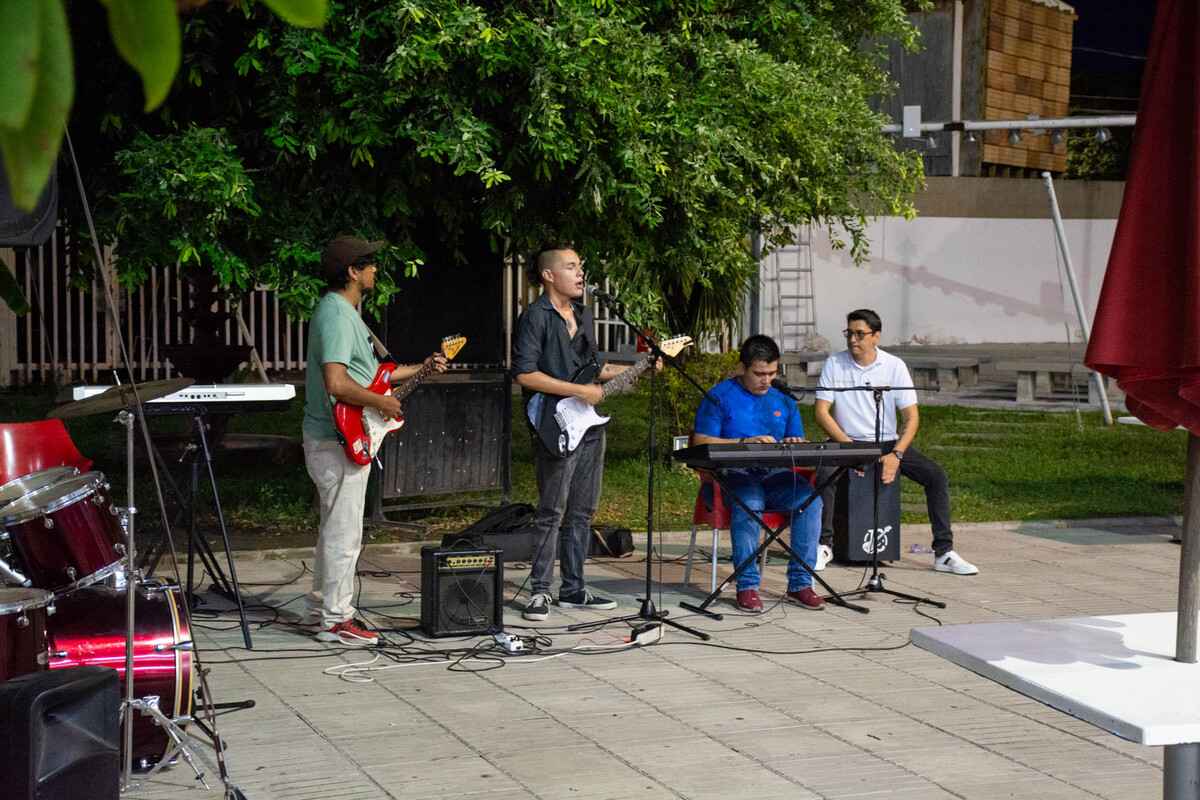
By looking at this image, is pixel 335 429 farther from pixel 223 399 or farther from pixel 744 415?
pixel 744 415

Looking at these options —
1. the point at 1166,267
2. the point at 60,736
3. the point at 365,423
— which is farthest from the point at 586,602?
the point at 1166,267

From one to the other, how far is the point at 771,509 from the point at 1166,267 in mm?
5534

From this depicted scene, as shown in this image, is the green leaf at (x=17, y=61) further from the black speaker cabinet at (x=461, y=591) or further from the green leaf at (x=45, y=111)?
the black speaker cabinet at (x=461, y=591)

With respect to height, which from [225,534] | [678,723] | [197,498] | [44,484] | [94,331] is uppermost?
[94,331]

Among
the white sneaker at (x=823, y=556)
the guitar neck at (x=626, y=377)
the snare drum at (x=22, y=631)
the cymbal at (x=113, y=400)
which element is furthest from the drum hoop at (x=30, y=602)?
the white sneaker at (x=823, y=556)

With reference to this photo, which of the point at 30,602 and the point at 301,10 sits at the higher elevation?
the point at 301,10

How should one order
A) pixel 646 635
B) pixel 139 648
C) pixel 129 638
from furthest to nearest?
pixel 646 635, pixel 139 648, pixel 129 638

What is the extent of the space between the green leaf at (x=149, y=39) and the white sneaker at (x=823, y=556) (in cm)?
838

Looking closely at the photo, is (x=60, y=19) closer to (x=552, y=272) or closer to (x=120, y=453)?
(x=552, y=272)

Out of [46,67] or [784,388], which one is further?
A: [784,388]

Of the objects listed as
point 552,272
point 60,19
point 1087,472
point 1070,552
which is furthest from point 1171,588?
point 60,19

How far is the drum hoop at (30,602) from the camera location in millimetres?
4367

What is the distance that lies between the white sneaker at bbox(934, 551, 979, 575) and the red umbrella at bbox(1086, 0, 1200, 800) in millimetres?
6364

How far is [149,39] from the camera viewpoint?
107 cm
